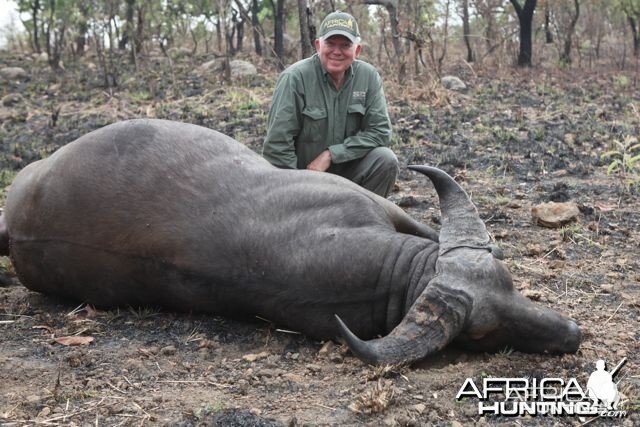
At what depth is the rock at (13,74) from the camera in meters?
16.3

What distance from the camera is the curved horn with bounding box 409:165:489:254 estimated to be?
3771 millimetres

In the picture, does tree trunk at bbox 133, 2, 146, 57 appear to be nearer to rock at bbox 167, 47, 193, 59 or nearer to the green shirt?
rock at bbox 167, 47, 193, 59

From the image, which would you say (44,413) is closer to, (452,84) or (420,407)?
(420,407)

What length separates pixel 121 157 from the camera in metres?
4.39

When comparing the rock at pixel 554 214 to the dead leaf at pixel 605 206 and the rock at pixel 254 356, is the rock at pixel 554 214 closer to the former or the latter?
Result: the dead leaf at pixel 605 206

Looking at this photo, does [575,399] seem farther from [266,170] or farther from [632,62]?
[632,62]

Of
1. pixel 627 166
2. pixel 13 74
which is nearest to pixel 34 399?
pixel 627 166

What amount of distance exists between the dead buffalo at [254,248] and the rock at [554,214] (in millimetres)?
1811

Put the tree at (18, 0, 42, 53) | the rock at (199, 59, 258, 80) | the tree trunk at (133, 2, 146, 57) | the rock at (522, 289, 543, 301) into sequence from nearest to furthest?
the rock at (522, 289, 543, 301) → the tree trunk at (133, 2, 146, 57) → the rock at (199, 59, 258, 80) → the tree at (18, 0, 42, 53)

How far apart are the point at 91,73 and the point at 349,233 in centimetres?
1389

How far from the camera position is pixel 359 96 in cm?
577

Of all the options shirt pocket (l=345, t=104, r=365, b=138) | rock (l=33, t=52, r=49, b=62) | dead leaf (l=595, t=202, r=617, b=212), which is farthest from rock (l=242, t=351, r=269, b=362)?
rock (l=33, t=52, r=49, b=62)

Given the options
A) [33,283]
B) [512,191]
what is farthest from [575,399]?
[512,191]

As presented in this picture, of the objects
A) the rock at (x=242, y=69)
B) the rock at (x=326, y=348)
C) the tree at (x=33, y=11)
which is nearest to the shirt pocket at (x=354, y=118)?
the rock at (x=326, y=348)
